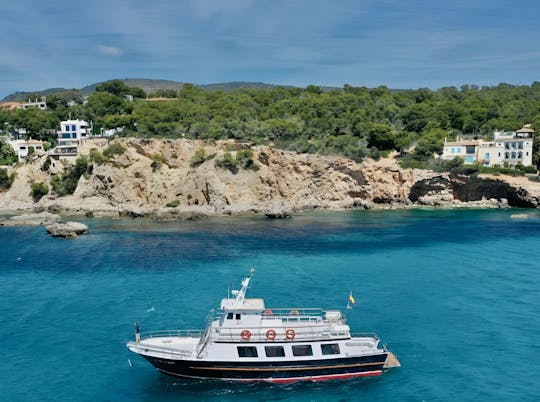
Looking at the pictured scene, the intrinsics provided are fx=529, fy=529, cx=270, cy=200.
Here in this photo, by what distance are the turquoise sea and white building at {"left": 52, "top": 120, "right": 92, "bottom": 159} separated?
98.5 ft

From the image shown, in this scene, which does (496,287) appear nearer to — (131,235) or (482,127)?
(131,235)

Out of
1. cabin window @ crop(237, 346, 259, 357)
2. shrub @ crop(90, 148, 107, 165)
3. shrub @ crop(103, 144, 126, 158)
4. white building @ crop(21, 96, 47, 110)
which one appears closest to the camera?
cabin window @ crop(237, 346, 259, 357)

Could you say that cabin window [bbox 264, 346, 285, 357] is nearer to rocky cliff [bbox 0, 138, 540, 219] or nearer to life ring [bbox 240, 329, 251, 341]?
life ring [bbox 240, 329, 251, 341]

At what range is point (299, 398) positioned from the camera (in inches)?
1035

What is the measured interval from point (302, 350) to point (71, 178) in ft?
244

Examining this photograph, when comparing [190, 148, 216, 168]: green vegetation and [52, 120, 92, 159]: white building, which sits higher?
[52, 120, 92, 159]: white building

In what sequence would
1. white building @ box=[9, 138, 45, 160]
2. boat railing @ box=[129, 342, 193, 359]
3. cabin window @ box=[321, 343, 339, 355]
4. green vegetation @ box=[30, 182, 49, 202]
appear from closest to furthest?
boat railing @ box=[129, 342, 193, 359], cabin window @ box=[321, 343, 339, 355], green vegetation @ box=[30, 182, 49, 202], white building @ box=[9, 138, 45, 160]

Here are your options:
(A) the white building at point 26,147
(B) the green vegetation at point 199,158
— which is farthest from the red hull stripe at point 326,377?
(A) the white building at point 26,147

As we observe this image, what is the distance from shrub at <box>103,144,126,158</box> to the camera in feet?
288

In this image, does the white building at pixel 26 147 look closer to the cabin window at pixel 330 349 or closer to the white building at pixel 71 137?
the white building at pixel 71 137

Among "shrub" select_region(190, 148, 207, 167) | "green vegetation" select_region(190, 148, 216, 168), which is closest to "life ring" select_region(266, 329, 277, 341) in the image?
"green vegetation" select_region(190, 148, 216, 168)

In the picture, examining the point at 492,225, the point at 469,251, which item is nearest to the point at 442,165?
the point at 492,225

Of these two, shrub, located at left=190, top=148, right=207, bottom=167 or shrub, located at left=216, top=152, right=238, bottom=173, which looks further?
shrub, located at left=190, top=148, right=207, bottom=167

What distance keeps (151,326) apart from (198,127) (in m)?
63.5
